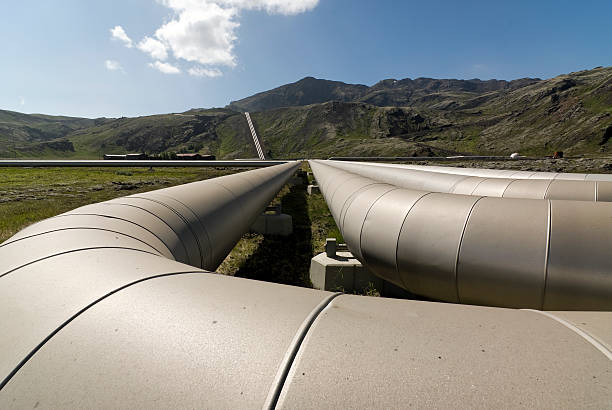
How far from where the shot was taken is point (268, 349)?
1616 mm

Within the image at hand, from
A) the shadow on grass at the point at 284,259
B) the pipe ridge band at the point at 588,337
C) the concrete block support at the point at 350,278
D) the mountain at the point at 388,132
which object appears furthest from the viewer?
the mountain at the point at 388,132

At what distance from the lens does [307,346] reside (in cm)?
162

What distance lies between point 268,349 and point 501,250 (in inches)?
149

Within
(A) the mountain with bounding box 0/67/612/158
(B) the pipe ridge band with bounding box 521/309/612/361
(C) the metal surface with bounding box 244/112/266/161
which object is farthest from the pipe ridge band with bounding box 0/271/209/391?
(C) the metal surface with bounding box 244/112/266/161

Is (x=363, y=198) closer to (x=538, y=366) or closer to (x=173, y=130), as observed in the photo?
(x=538, y=366)

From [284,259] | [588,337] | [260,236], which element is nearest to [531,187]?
[284,259]

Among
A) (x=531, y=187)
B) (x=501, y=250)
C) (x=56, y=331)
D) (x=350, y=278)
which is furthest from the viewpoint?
(x=531, y=187)

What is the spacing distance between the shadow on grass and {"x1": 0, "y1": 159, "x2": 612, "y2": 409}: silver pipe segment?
7.42 m

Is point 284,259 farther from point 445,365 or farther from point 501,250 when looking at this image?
point 445,365

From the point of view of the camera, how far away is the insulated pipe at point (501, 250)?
355cm

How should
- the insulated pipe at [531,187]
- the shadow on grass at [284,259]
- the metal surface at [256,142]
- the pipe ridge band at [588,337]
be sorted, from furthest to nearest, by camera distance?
the metal surface at [256,142] < the shadow on grass at [284,259] < the insulated pipe at [531,187] < the pipe ridge band at [588,337]

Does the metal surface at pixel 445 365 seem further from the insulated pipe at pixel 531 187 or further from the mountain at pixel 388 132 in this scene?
the mountain at pixel 388 132

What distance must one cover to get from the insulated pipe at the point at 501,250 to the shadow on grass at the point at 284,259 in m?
4.94

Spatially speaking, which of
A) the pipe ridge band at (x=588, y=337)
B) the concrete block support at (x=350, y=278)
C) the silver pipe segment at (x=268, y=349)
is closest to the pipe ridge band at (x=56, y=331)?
the silver pipe segment at (x=268, y=349)
